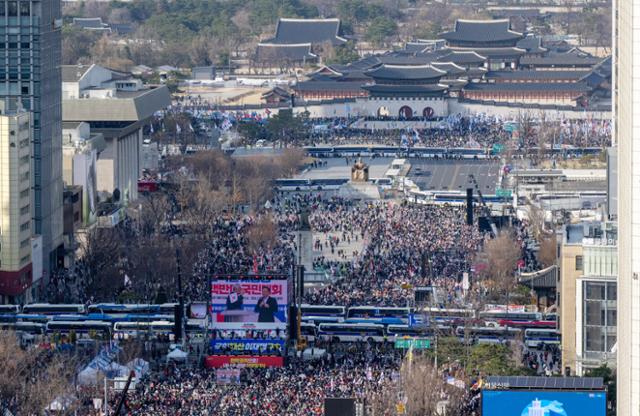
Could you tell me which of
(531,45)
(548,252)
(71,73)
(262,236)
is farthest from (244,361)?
(531,45)

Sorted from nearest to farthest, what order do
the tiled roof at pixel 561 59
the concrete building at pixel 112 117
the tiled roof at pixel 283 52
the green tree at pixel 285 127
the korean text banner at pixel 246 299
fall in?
1. the korean text banner at pixel 246 299
2. the concrete building at pixel 112 117
3. the green tree at pixel 285 127
4. the tiled roof at pixel 561 59
5. the tiled roof at pixel 283 52

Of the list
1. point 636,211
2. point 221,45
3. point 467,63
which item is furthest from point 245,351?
point 221,45

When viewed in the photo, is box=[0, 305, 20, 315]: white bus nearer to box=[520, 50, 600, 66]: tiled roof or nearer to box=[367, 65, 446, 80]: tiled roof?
box=[367, 65, 446, 80]: tiled roof

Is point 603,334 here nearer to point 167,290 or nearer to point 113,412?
point 113,412

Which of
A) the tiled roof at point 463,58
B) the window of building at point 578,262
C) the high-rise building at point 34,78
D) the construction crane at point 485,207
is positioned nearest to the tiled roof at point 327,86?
the tiled roof at point 463,58

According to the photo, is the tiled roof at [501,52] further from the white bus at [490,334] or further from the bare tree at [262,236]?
the white bus at [490,334]

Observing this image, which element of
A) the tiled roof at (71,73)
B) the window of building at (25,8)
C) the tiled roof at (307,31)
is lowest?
the tiled roof at (307,31)

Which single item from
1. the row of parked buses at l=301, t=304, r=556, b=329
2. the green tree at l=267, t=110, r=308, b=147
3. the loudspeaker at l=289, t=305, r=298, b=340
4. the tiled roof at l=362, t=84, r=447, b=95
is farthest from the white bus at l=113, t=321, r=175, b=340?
the tiled roof at l=362, t=84, r=447, b=95
